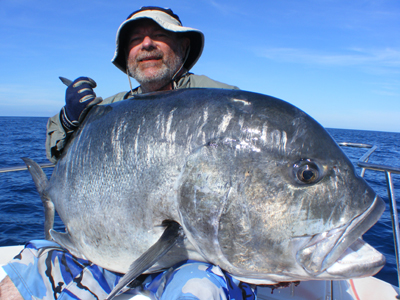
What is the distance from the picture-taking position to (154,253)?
1388mm

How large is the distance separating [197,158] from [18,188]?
1042cm

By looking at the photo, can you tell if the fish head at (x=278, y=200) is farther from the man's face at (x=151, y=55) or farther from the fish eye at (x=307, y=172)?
the man's face at (x=151, y=55)

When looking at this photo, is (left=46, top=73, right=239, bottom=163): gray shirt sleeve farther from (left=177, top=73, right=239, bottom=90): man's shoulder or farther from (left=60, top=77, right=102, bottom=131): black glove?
(left=60, top=77, right=102, bottom=131): black glove

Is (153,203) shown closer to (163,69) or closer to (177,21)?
(163,69)

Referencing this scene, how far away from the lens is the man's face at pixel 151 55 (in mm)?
2617

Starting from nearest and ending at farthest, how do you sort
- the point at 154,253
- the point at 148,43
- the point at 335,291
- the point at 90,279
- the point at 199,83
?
the point at 154,253 < the point at 90,279 < the point at 335,291 < the point at 148,43 < the point at 199,83

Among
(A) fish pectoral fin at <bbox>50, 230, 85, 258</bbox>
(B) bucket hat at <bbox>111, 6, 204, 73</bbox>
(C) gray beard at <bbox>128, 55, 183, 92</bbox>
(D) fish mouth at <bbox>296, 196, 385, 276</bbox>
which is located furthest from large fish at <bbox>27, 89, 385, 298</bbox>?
(B) bucket hat at <bbox>111, 6, 204, 73</bbox>

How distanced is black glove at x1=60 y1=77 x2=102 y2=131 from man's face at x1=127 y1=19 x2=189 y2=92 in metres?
0.57

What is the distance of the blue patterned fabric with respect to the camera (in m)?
1.56

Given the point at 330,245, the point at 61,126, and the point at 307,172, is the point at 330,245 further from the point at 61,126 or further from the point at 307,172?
the point at 61,126

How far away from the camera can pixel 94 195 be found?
5.73 ft

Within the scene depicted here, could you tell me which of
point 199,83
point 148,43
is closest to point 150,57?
point 148,43

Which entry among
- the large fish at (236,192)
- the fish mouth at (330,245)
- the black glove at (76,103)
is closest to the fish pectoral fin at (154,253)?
the large fish at (236,192)

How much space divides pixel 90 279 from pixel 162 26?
2.12m
